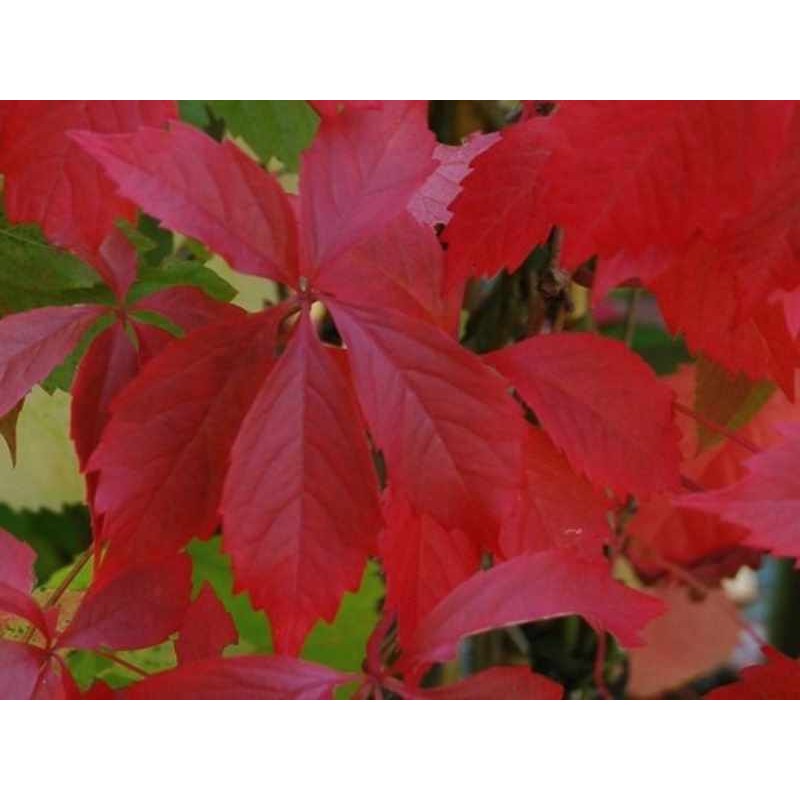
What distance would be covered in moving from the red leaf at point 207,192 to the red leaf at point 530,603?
11cm

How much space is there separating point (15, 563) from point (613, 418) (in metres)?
0.22

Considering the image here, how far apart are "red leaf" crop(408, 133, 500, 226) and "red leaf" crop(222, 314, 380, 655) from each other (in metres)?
0.08

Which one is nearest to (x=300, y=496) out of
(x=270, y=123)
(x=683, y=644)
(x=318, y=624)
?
(x=270, y=123)

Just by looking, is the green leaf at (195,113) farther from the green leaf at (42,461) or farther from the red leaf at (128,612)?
the red leaf at (128,612)

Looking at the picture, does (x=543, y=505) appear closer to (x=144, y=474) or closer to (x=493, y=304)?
(x=144, y=474)

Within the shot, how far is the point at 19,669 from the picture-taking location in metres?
0.39

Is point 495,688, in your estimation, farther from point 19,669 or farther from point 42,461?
point 42,461

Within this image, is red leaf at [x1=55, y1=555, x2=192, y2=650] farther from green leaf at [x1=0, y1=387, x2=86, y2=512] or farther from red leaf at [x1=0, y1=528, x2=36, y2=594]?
green leaf at [x1=0, y1=387, x2=86, y2=512]

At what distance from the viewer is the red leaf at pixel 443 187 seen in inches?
→ 16.3

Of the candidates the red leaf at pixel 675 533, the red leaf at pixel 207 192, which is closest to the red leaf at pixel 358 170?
the red leaf at pixel 207 192

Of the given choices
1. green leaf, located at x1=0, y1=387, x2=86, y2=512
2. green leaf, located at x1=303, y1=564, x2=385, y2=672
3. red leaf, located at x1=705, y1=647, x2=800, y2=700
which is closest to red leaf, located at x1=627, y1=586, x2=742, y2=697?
green leaf, located at x1=303, y1=564, x2=385, y2=672

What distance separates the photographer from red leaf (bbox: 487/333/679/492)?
15.7 inches

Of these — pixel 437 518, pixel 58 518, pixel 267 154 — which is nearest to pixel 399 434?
pixel 437 518

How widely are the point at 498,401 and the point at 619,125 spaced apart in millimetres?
86
